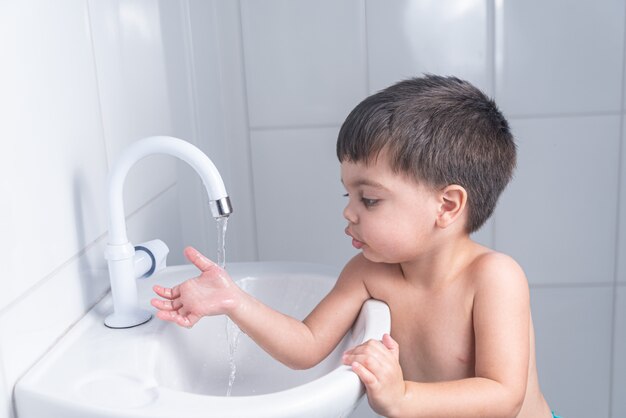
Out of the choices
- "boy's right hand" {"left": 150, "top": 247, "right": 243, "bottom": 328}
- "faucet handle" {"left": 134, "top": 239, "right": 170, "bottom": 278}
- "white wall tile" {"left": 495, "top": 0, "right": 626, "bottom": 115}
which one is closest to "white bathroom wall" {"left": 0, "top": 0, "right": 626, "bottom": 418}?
"white wall tile" {"left": 495, "top": 0, "right": 626, "bottom": 115}

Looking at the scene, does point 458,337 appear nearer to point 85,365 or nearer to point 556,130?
point 85,365

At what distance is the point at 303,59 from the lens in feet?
4.74

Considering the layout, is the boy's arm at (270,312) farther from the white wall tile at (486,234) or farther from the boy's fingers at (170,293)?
the white wall tile at (486,234)

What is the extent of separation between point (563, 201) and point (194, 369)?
35.7 inches

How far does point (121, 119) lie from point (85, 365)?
0.38 meters

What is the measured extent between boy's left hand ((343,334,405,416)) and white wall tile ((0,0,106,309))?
344 mm

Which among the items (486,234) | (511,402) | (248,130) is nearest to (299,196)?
(248,130)

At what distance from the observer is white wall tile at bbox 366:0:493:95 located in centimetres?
141

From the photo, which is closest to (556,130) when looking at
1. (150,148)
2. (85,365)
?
(150,148)

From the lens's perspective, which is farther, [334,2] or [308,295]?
[334,2]

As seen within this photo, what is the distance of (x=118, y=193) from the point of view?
80 cm

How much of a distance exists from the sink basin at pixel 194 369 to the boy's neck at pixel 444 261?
11 centimetres

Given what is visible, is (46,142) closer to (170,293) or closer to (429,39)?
(170,293)

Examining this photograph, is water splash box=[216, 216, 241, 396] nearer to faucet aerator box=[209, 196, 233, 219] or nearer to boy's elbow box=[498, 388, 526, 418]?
faucet aerator box=[209, 196, 233, 219]
